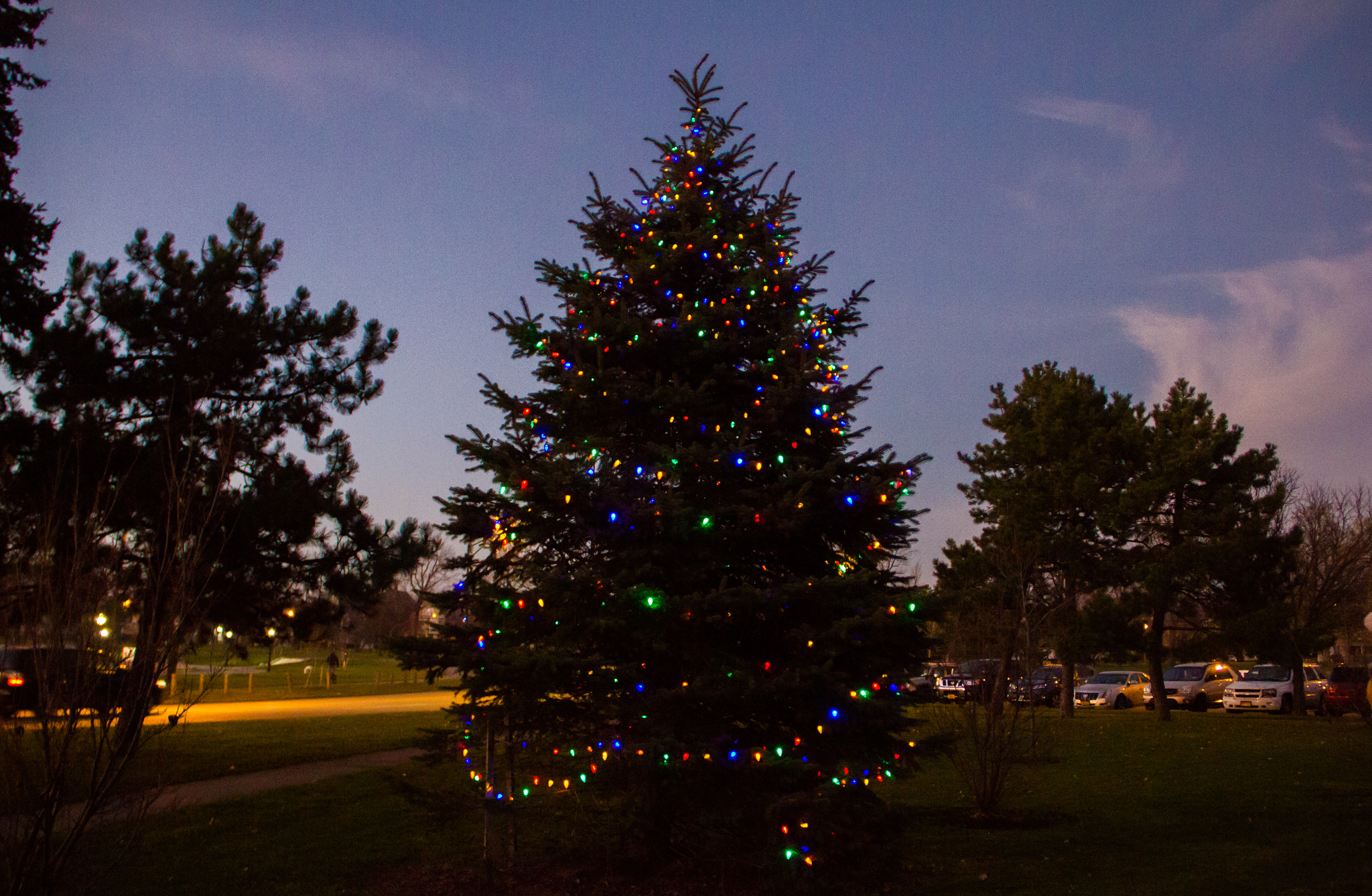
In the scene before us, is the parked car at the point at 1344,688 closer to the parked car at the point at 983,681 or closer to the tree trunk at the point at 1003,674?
the parked car at the point at 983,681

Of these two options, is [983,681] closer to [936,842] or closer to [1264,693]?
[936,842]

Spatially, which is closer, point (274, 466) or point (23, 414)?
point (23, 414)

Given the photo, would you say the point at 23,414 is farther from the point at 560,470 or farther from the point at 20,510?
the point at 560,470

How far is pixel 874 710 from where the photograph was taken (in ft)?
20.1

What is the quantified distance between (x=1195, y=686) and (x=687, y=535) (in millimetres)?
30233

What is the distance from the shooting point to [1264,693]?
28.1m

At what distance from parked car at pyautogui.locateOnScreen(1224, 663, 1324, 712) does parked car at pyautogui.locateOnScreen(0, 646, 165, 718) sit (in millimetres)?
29806

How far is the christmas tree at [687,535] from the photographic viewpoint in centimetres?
627

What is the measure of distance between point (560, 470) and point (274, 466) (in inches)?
306

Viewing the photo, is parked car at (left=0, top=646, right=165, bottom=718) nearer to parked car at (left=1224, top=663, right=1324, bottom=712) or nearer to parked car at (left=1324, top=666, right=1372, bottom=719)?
parked car at (left=1324, top=666, right=1372, bottom=719)

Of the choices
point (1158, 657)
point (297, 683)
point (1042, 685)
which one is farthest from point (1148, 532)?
point (297, 683)

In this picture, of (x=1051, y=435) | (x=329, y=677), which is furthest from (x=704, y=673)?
(x=329, y=677)

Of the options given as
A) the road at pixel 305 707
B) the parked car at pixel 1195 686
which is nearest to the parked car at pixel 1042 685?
the parked car at pixel 1195 686

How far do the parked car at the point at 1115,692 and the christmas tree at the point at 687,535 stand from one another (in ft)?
91.1
